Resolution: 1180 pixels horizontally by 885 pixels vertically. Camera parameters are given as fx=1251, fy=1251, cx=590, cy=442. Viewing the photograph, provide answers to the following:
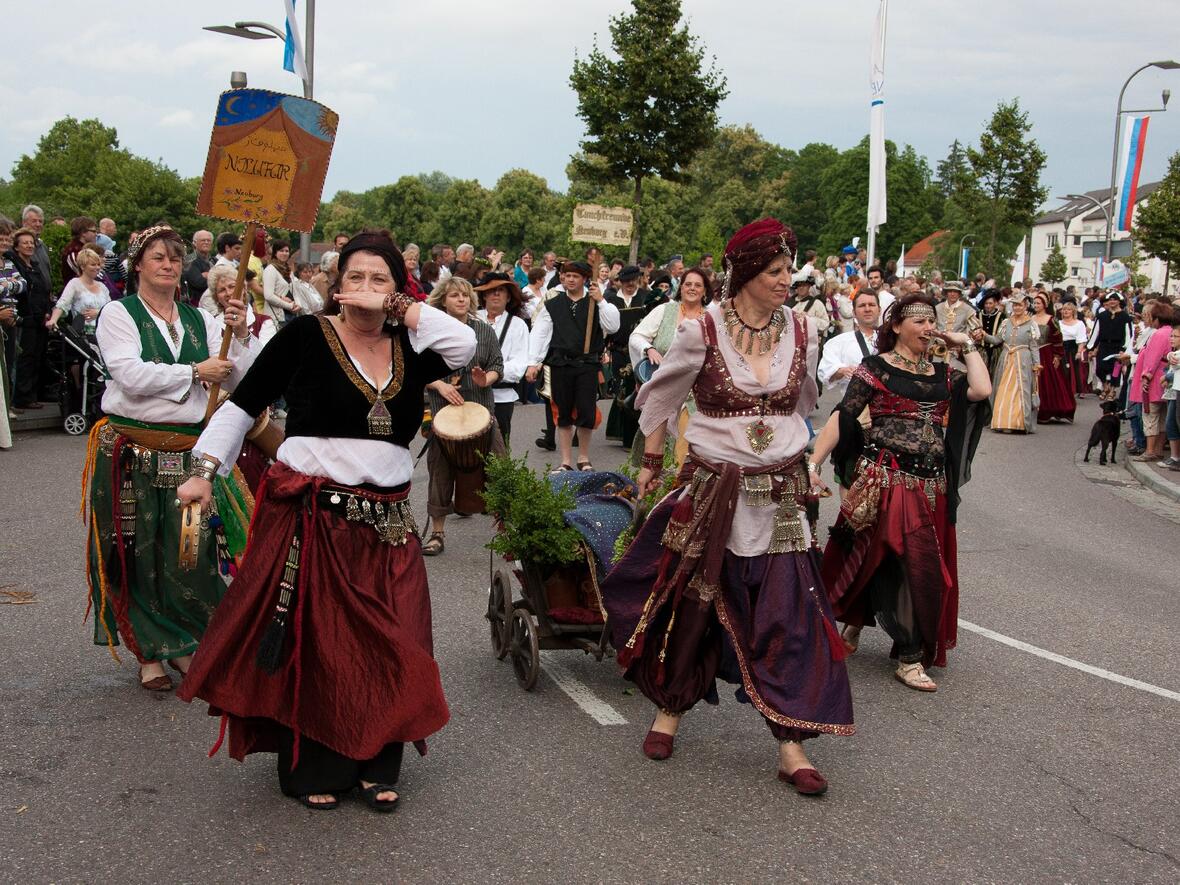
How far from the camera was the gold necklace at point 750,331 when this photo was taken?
196 inches

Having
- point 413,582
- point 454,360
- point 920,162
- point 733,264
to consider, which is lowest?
point 413,582

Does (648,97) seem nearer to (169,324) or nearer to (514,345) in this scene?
(514,345)

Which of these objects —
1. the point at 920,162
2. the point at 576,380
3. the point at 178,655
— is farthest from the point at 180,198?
the point at 920,162

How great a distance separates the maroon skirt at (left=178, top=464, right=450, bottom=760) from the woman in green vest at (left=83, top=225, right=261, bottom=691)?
146 cm

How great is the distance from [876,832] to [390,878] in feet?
5.54

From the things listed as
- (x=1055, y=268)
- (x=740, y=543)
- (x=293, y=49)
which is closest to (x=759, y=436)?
(x=740, y=543)

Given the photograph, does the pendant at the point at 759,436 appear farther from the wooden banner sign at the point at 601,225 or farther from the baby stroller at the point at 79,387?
the wooden banner sign at the point at 601,225

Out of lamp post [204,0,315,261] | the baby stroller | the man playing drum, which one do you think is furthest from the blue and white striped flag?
the man playing drum

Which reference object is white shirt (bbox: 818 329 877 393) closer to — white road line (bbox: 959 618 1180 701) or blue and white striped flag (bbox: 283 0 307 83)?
white road line (bbox: 959 618 1180 701)

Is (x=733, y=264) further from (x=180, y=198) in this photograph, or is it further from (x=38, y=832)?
(x=180, y=198)

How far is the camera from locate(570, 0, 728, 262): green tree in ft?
102

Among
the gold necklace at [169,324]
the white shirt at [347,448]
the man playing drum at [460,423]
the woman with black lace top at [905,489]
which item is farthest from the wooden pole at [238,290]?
the man playing drum at [460,423]

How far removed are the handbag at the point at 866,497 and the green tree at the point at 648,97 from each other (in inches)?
1009

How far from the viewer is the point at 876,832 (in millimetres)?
4371
